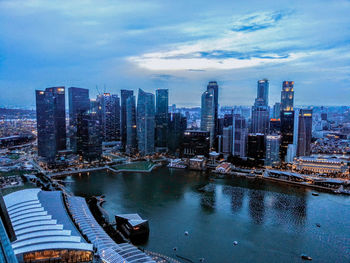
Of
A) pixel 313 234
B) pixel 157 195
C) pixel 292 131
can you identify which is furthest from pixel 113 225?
pixel 292 131

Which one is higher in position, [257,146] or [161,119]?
[161,119]

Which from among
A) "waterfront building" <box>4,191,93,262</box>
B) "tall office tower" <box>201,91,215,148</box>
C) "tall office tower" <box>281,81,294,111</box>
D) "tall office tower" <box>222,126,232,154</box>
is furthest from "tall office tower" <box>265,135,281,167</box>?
"waterfront building" <box>4,191,93,262</box>

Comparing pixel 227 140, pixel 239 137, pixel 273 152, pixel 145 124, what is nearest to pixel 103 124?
pixel 145 124

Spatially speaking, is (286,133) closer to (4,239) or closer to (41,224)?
(41,224)

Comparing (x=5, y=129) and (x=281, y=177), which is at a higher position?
(x=5, y=129)

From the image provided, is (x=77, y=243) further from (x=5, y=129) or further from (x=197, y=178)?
(x=5, y=129)
